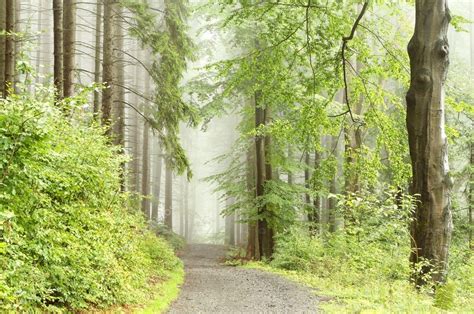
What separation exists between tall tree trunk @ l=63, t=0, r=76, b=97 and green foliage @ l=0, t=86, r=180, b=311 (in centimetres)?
168

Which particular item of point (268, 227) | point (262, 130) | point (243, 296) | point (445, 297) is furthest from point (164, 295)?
point (268, 227)

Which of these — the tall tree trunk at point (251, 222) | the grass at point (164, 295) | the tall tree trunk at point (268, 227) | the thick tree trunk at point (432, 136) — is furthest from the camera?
the tall tree trunk at point (251, 222)

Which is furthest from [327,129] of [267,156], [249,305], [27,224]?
[267,156]

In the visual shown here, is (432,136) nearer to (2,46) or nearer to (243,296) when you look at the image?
(243,296)

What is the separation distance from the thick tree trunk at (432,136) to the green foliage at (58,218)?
16.6ft

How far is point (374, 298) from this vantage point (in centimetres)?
834

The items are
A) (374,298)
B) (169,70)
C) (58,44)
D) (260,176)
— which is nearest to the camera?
(374,298)

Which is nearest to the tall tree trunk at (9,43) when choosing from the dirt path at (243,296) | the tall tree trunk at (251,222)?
the dirt path at (243,296)

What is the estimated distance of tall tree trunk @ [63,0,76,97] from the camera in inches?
446

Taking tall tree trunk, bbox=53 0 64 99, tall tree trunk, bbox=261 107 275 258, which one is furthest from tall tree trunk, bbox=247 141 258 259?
tall tree trunk, bbox=53 0 64 99

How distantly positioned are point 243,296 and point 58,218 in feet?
16.4

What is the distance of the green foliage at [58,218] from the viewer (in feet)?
16.9

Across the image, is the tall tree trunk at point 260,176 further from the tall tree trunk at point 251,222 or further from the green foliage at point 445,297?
the green foliage at point 445,297

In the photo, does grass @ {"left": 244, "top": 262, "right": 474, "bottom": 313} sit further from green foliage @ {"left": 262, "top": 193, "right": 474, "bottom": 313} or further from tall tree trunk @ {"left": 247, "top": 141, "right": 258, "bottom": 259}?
tall tree trunk @ {"left": 247, "top": 141, "right": 258, "bottom": 259}
